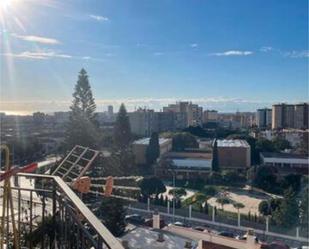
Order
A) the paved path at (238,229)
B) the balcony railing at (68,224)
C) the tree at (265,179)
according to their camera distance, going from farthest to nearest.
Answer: the tree at (265,179) → the paved path at (238,229) → the balcony railing at (68,224)

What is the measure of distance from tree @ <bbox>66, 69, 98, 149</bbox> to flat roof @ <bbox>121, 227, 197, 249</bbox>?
9.89 ft

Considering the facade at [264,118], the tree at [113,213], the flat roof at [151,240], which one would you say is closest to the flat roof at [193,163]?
the tree at [113,213]

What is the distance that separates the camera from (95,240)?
65 centimetres

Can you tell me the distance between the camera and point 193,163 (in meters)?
14.6

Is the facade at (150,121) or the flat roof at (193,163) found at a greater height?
the facade at (150,121)

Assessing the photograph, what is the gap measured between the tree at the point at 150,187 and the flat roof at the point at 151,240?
438cm

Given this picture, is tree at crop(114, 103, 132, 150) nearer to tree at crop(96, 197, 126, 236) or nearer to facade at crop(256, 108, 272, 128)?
tree at crop(96, 197, 126, 236)

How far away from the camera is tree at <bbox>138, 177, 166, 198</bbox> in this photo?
1081 centimetres

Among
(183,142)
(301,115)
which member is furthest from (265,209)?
(301,115)

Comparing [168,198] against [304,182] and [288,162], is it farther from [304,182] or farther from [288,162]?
[288,162]

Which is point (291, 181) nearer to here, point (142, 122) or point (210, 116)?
point (142, 122)

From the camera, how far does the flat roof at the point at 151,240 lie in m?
5.38

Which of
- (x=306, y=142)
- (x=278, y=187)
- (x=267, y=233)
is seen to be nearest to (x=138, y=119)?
(x=306, y=142)

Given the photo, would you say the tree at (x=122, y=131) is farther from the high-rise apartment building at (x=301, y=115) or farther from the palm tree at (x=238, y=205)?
the high-rise apartment building at (x=301, y=115)
